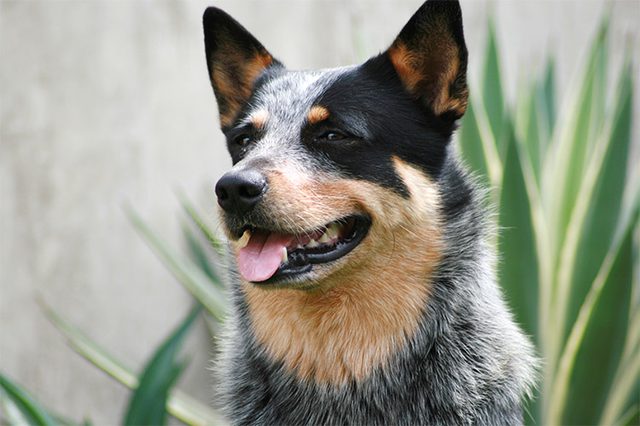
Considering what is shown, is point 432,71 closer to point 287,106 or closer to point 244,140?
point 287,106

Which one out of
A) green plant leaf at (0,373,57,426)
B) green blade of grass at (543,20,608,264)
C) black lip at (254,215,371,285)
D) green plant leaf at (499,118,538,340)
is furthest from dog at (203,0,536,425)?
green blade of grass at (543,20,608,264)

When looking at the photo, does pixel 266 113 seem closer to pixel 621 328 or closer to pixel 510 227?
pixel 510 227

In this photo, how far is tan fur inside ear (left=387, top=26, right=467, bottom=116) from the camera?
8.52 feet

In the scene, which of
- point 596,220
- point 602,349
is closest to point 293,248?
point 602,349

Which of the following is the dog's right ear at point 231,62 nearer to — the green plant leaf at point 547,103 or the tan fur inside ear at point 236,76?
the tan fur inside ear at point 236,76

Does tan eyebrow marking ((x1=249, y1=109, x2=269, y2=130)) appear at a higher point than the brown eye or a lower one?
higher

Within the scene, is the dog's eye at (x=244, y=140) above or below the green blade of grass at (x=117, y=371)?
above

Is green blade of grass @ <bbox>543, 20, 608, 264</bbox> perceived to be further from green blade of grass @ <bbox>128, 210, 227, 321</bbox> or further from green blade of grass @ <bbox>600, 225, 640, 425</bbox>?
green blade of grass @ <bbox>128, 210, 227, 321</bbox>

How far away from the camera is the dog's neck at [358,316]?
100 inches

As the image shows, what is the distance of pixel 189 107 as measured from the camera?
18.4ft

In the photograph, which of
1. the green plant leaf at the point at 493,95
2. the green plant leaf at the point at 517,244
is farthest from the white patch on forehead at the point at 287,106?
the green plant leaf at the point at 493,95

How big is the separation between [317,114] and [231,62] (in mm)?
537

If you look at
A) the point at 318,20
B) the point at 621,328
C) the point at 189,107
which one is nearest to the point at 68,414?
the point at 189,107

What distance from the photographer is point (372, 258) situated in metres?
2.55
